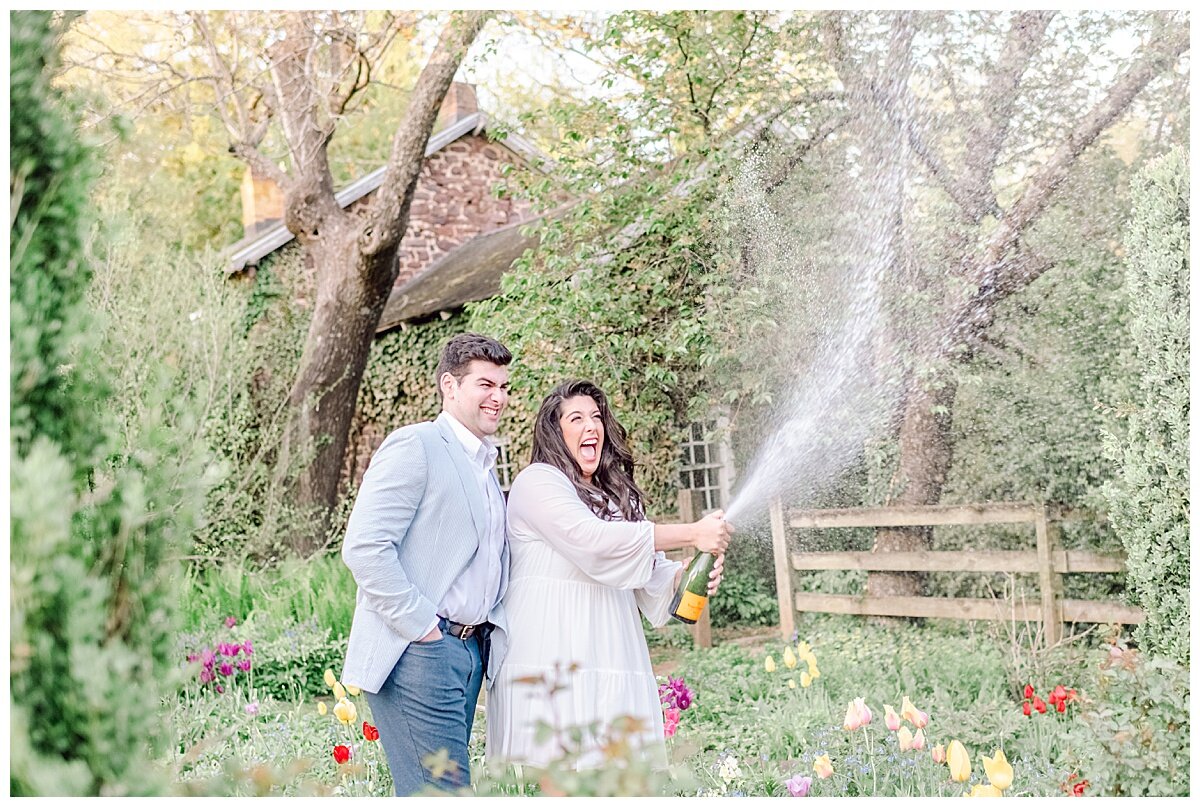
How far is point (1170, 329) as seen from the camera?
19.1 feet

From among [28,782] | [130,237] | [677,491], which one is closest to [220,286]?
[130,237]

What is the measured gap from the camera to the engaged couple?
3.27m

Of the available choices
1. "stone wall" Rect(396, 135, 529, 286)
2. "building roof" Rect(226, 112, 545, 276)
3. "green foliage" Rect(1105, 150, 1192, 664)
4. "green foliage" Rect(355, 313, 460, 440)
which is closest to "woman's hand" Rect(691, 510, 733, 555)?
"green foliage" Rect(1105, 150, 1192, 664)

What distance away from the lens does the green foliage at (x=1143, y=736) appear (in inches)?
127

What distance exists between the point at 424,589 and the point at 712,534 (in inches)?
36.2

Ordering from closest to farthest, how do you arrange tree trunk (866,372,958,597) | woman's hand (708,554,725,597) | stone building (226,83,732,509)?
woman's hand (708,554,725,597)
tree trunk (866,372,958,597)
stone building (226,83,732,509)

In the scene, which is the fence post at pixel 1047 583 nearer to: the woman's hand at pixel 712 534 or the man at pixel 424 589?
the woman's hand at pixel 712 534

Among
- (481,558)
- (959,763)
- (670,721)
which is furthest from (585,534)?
(670,721)

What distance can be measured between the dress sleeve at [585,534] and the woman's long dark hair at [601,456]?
0.34 feet

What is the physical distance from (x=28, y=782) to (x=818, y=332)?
6982mm

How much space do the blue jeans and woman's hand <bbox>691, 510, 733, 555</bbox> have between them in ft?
2.79

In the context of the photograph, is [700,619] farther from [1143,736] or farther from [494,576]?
[1143,736]

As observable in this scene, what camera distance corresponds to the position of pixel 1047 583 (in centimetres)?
694

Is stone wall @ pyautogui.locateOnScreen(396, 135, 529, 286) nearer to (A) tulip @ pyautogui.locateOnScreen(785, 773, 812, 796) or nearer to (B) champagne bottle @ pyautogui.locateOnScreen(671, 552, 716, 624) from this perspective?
(B) champagne bottle @ pyautogui.locateOnScreen(671, 552, 716, 624)
